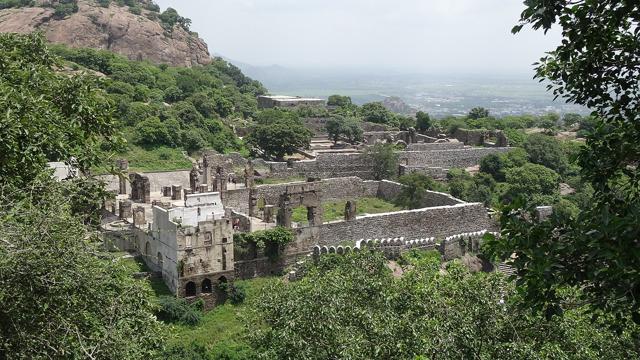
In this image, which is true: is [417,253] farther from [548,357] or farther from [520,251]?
[520,251]

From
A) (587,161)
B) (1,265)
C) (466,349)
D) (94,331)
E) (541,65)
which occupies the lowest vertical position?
(466,349)

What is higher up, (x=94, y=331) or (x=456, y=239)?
(x=94, y=331)

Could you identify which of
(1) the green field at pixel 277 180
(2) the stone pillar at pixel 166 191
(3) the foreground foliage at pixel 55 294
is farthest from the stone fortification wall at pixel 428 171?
(3) the foreground foliage at pixel 55 294

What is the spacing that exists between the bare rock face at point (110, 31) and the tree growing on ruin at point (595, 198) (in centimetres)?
7657

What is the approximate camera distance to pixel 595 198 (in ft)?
24.3

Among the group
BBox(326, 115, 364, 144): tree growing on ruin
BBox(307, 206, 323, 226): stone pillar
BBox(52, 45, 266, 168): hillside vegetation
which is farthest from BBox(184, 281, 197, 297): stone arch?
BBox(326, 115, 364, 144): tree growing on ruin

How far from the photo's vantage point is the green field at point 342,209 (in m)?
32.2

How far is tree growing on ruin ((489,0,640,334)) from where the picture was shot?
6.24m

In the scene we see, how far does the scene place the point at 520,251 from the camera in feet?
22.9

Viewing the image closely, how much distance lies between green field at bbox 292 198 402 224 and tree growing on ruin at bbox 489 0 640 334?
23.5 meters

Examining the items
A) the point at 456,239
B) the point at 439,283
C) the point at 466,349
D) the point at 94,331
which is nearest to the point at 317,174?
the point at 456,239

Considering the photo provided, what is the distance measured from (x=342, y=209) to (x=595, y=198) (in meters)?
27.2

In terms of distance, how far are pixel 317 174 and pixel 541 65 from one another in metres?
32.2

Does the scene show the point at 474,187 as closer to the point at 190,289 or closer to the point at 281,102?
the point at 190,289
